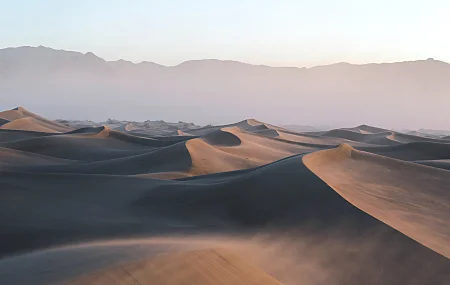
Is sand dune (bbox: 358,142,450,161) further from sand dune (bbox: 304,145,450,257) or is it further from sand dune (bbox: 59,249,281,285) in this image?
sand dune (bbox: 59,249,281,285)

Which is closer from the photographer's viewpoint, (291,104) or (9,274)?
(9,274)

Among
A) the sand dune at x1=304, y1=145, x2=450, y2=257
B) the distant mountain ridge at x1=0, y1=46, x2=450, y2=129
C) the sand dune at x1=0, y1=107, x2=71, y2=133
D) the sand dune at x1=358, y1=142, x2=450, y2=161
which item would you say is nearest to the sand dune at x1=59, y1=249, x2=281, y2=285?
the sand dune at x1=304, y1=145, x2=450, y2=257

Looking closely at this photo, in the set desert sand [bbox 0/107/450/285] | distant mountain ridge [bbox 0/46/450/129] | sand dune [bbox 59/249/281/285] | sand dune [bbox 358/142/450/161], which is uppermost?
sand dune [bbox 59/249/281/285]

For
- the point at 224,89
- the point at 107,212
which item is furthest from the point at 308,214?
the point at 224,89

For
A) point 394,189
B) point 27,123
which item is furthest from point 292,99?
point 394,189

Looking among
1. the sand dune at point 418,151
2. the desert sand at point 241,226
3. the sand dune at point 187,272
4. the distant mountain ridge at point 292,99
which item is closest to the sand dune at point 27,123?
the sand dune at point 418,151

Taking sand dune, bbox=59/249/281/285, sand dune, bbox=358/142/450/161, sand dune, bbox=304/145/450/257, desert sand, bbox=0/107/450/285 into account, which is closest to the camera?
sand dune, bbox=59/249/281/285

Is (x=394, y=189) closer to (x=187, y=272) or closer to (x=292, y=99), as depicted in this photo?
(x=187, y=272)

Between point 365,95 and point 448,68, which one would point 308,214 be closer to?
point 365,95
